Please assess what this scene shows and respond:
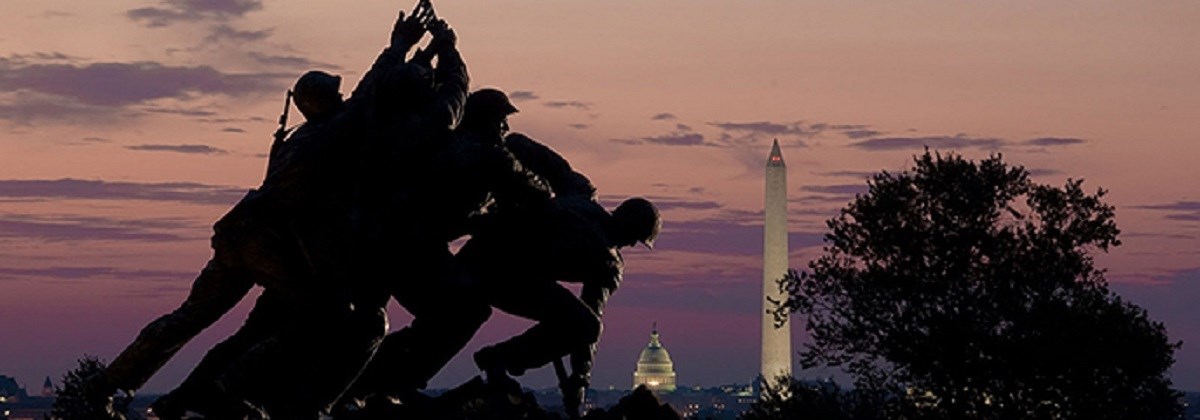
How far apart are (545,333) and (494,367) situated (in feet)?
1.67

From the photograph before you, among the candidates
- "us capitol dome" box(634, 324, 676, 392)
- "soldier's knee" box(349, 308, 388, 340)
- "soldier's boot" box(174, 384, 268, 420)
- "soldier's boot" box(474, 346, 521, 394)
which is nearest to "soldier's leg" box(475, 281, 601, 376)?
"soldier's boot" box(474, 346, 521, 394)

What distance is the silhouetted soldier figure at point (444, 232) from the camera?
19.5 m

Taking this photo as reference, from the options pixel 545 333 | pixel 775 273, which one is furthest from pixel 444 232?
pixel 775 273

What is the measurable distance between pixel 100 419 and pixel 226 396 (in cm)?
169

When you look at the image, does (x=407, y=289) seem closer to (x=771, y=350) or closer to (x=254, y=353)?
(x=254, y=353)

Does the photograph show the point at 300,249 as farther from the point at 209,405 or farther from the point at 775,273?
the point at 775,273

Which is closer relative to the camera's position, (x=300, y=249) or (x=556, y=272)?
(x=300, y=249)

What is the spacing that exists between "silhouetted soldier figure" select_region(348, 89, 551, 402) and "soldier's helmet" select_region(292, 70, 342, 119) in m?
1.01

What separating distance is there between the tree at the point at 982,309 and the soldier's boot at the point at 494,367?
22238 millimetres

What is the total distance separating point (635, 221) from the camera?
67.2 ft

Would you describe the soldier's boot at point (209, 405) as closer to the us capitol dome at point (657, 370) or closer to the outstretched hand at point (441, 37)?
the outstretched hand at point (441, 37)

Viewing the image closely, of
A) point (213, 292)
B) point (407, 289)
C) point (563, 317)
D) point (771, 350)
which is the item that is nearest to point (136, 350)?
point (213, 292)

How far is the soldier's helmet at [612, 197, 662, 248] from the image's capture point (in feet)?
67.2

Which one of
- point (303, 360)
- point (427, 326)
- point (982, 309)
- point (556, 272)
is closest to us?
point (303, 360)
